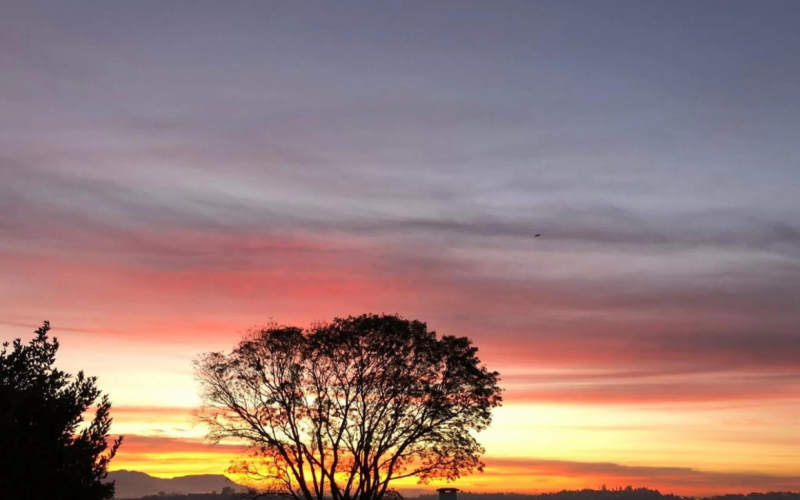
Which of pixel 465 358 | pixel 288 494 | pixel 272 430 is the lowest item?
pixel 288 494

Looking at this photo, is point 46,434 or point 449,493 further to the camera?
point 449,493

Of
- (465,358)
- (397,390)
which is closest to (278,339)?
(397,390)

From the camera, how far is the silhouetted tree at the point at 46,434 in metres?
21.7

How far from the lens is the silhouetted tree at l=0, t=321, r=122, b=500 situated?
2170cm

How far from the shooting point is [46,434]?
22703 mm

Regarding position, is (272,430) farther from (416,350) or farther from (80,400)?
(80,400)

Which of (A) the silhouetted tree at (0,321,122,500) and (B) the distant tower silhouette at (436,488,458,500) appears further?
(B) the distant tower silhouette at (436,488,458,500)

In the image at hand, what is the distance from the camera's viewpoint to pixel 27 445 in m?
21.9

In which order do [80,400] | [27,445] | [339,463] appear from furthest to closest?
[339,463], [80,400], [27,445]

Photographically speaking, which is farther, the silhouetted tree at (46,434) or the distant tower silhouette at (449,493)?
the distant tower silhouette at (449,493)

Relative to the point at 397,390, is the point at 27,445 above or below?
below

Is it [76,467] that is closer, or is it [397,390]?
[76,467]

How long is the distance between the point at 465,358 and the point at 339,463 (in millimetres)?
9147

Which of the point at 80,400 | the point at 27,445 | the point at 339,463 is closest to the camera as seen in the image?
the point at 27,445
